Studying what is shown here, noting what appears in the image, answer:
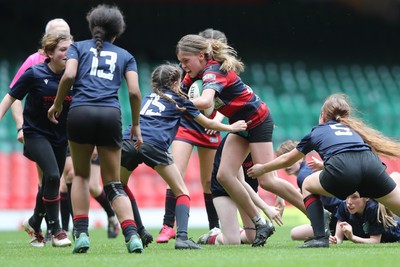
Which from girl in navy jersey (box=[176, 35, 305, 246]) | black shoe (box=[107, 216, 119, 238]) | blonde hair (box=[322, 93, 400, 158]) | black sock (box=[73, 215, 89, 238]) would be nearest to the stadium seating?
black shoe (box=[107, 216, 119, 238])

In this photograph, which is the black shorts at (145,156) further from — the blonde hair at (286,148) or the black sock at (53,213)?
the blonde hair at (286,148)

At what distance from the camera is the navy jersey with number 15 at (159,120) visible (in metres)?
6.93

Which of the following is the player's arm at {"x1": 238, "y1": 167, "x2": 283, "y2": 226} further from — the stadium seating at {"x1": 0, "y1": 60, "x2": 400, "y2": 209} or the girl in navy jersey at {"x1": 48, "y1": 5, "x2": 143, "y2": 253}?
the stadium seating at {"x1": 0, "y1": 60, "x2": 400, "y2": 209}

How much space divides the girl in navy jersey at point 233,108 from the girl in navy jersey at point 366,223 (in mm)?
664

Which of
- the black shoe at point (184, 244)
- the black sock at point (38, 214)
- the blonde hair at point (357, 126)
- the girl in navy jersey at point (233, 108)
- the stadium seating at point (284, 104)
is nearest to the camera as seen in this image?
the black shoe at point (184, 244)

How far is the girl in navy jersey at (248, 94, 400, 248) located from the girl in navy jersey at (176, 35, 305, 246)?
0.50m

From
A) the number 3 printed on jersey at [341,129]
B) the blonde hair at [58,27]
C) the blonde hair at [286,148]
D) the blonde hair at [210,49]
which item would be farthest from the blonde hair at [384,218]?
the blonde hair at [58,27]

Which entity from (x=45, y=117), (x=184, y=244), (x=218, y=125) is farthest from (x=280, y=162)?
(x=45, y=117)

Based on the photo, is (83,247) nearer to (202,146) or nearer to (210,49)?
(210,49)

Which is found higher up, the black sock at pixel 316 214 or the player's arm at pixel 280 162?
the player's arm at pixel 280 162

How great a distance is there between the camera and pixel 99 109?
566cm

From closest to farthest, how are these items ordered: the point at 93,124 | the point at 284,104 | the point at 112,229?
the point at 93,124
the point at 112,229
the point at 284,104

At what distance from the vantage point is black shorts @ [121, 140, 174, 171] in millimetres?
6793

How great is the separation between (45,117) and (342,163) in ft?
8.13
